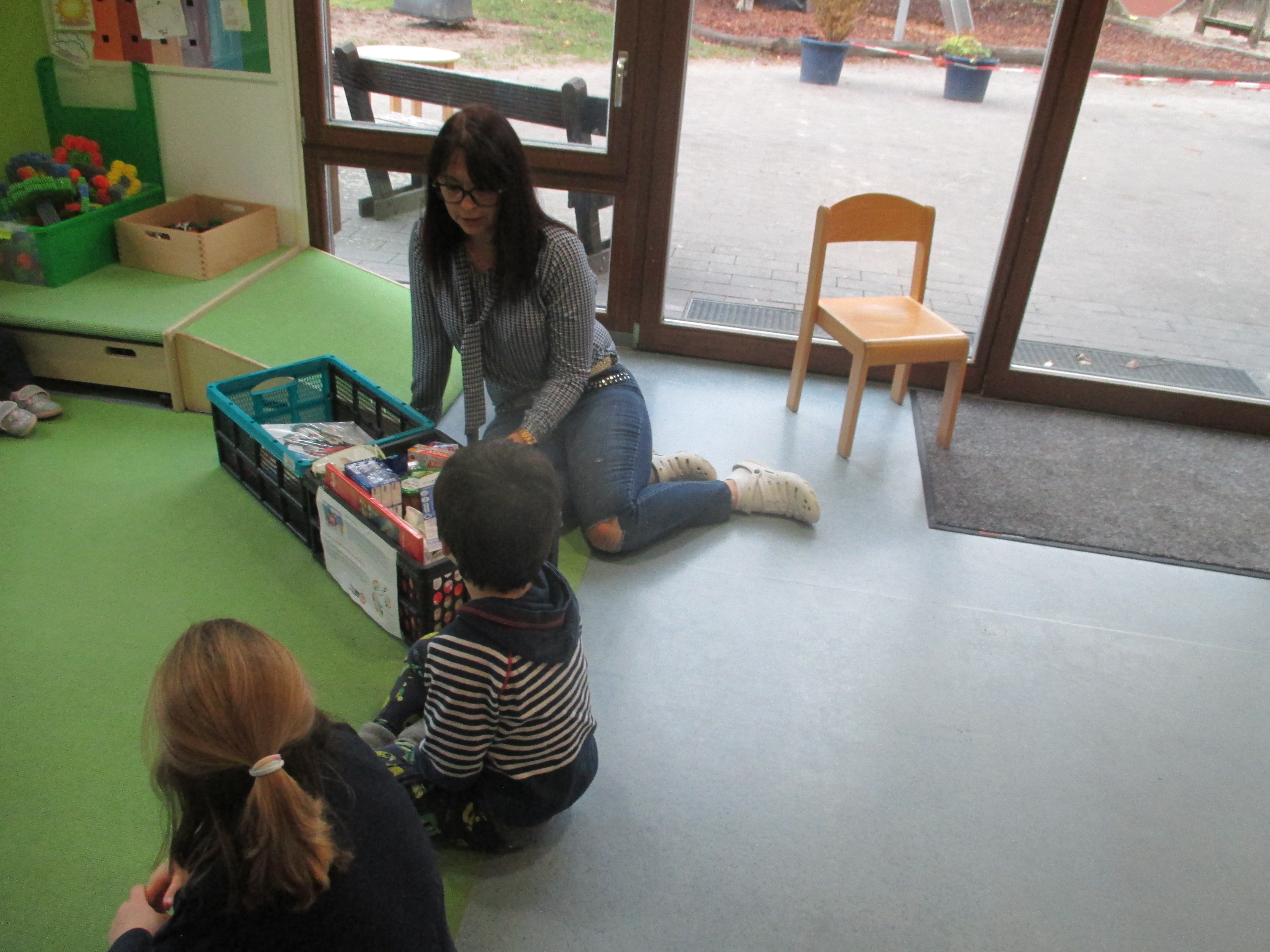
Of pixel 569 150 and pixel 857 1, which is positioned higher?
pixel 857 1

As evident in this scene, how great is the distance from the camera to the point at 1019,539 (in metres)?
2.53

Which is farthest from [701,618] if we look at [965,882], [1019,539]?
[1019,539]

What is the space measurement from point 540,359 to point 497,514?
1.12 metres

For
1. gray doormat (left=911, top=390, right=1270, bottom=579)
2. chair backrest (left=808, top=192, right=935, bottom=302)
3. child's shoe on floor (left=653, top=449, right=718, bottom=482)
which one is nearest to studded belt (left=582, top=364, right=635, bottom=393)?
child's shoe on floor (left=653, top=449, right=718, bottom=482)

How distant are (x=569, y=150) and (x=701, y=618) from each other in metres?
1.76

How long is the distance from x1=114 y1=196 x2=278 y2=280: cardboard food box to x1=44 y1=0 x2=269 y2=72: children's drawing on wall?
450 mm

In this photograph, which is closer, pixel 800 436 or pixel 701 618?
pixel 701 618

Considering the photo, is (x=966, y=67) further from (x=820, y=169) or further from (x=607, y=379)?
(x=607, y=379)

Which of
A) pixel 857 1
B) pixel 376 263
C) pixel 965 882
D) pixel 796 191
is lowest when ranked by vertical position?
pixel 965 882

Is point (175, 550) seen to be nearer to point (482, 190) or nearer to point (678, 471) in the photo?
point (482, 190)

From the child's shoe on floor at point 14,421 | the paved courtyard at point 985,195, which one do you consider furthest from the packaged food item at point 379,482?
the paved courtyard at point 985,195

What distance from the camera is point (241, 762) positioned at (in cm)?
87

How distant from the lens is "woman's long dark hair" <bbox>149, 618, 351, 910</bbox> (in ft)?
2.84

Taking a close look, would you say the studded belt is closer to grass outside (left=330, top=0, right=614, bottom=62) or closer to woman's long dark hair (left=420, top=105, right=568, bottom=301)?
→ woman's long dark hair (left=420, top=105, right=568, bottom=301)
